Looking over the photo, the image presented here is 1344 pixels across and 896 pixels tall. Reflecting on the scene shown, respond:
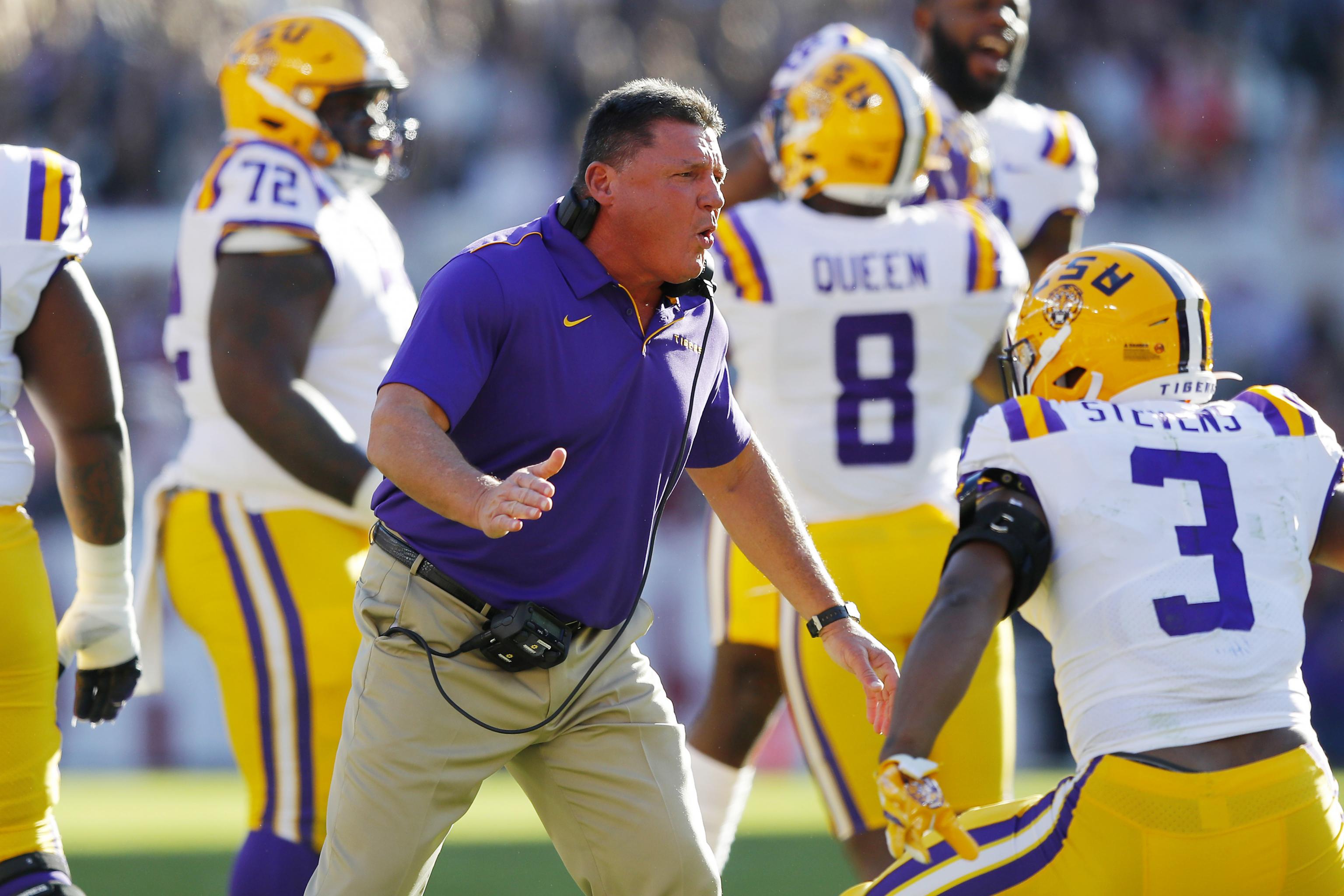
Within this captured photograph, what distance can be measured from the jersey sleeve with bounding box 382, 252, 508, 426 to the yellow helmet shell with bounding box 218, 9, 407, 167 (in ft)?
6.60

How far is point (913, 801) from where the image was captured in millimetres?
2660

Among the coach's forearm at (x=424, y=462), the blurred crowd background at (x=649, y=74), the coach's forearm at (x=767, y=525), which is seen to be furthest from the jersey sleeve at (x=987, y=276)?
the blurred crowd background at (x=649, y=74)

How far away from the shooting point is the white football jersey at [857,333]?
4.39 metres

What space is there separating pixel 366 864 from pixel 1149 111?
36.1 ft

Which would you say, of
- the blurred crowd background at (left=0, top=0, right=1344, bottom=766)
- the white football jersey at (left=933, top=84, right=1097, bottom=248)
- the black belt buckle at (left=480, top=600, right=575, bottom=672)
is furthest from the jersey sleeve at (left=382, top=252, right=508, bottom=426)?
the blurred crowd background at (left=0, top=0, right=1344, bottom=766)

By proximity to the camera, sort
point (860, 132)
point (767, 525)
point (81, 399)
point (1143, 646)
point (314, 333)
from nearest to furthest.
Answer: point (1143, 646) < point (767, 525) < point (81, 399) < point (314, 333) < point (860, 132)

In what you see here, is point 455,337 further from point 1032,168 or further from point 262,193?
point 1032,168

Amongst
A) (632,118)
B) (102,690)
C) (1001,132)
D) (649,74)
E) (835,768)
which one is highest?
(649,74)

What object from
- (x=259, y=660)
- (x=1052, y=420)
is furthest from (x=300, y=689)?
(x=1052, y=420)

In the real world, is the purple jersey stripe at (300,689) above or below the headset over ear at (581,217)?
below

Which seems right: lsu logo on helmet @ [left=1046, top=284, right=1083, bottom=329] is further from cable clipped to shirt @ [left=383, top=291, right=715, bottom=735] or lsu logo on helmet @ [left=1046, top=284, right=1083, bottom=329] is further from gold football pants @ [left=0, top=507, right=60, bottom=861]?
gold football pants @ [left=0, top=507, right=60, bottom=861]

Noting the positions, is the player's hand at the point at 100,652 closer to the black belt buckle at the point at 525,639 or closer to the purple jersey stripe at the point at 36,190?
Result: the purple jersey stripe at the point at 36,190

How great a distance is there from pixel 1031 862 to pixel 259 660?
2.15 meters

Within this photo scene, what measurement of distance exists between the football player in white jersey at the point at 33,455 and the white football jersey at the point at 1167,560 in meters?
1.88
